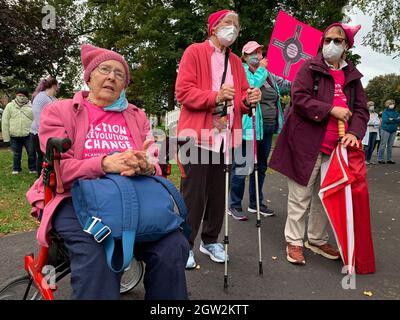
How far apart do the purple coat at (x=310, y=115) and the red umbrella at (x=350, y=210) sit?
22cm

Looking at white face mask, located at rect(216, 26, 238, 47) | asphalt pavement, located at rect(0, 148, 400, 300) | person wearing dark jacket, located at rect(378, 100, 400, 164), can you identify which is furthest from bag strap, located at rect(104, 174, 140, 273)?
person wearing dark jacket, located at rect(378, 100, 400, 164)

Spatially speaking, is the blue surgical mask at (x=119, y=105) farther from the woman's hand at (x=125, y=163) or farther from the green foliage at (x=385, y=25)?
the green foliage at (x=385, y=25)

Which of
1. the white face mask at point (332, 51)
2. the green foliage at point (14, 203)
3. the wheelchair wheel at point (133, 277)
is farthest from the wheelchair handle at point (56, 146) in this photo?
the green foliage at point (14, 203)

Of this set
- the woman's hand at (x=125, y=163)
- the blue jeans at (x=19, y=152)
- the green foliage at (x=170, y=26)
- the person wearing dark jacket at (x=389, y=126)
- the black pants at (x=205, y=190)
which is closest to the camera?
the woman's hand at (x=125, y=163)

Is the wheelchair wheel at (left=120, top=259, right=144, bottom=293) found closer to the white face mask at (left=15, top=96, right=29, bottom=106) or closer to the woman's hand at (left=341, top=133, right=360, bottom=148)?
the woman's hand at (left=341, top=133, right=360, bottom=148)

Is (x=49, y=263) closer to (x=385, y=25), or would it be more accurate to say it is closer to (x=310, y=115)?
(x=310, y=115)

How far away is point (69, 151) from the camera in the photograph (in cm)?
209

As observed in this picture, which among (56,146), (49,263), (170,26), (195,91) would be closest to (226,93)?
(195,91)

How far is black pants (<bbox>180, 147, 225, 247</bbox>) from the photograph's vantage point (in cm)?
309

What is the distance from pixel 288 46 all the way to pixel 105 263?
205 inches

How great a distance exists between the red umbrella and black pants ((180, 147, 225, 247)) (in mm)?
979

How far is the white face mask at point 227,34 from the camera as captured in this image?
10.1 feet

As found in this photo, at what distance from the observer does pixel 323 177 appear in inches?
133
